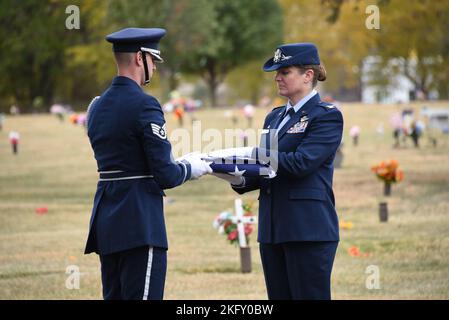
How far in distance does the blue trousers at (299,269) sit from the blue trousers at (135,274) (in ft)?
2.40

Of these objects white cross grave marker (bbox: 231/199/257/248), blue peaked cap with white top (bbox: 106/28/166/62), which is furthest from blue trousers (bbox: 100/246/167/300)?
white cross grave marker (bbox: 231/199/257/248)

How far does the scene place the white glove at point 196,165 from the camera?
6188mm

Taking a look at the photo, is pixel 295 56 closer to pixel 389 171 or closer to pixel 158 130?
pixel 158 130

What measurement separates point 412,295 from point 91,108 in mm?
5125

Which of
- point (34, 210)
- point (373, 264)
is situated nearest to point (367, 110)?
point (34, 210)

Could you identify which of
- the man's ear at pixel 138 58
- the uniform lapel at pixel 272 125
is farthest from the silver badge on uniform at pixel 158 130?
the uniform lapel at pixel 272 125

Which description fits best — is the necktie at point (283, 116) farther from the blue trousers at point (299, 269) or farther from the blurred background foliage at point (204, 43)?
the blurred background foliage at point (204, 43)

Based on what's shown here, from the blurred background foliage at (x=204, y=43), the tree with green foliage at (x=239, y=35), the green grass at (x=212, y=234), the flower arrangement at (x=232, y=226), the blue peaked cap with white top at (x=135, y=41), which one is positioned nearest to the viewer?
the blue peaked cap with white top at (x=135, y=41)

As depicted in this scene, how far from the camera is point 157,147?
19.2ft

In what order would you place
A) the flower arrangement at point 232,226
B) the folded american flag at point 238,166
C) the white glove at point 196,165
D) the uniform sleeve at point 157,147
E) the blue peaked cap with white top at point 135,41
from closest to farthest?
the uniform sleeve at point 157,147, the blue peaked cap with white top at point 135,41, the white glove at point 196,165, the folded american flag at point 238,166, the flower arrangement at point 232,226

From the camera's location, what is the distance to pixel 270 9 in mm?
73375

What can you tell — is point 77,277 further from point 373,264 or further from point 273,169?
point 273,169

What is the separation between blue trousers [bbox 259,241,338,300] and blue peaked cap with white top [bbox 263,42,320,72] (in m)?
1.08

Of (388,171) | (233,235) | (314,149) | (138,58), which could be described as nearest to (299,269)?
(314,149)
